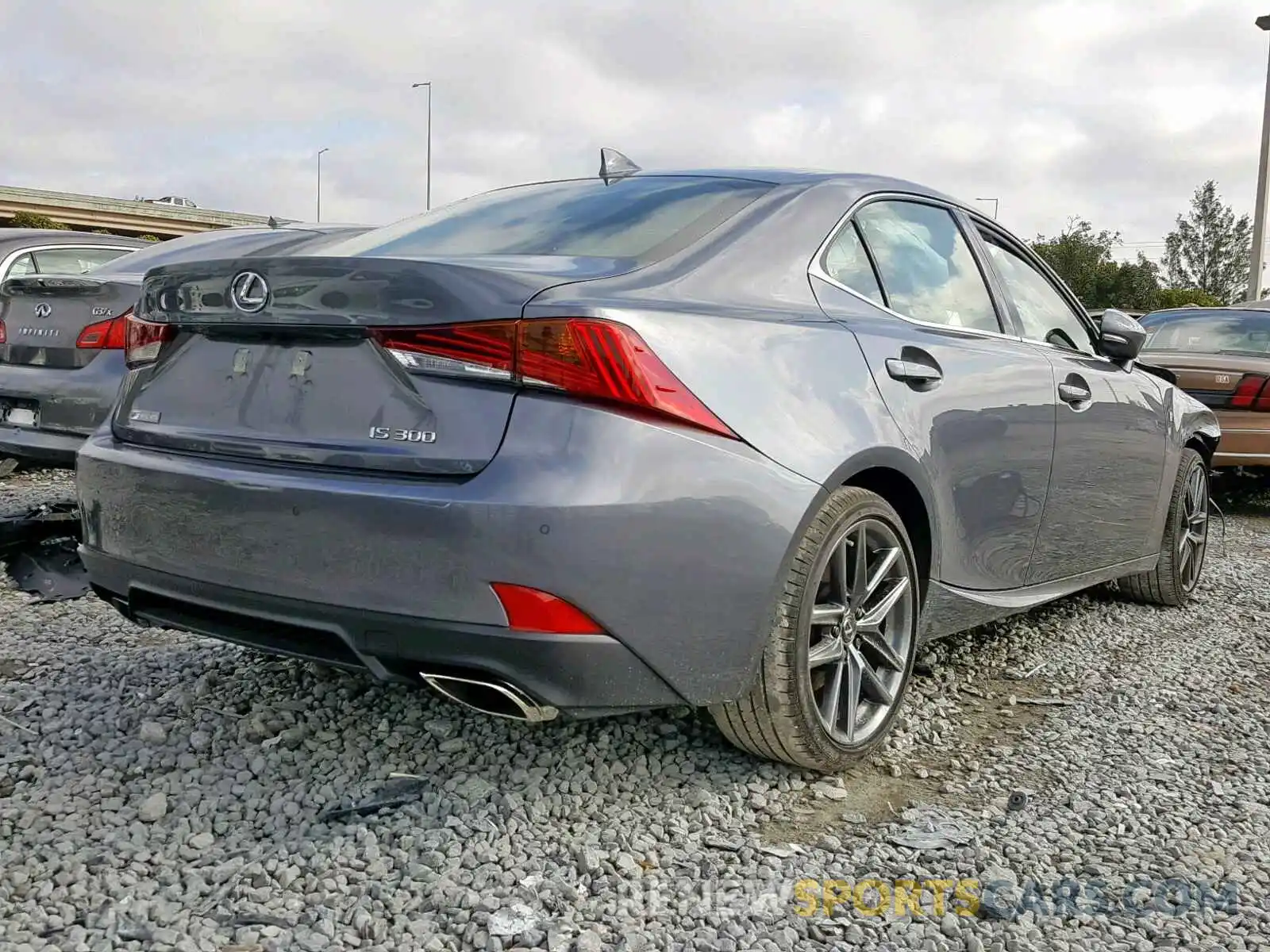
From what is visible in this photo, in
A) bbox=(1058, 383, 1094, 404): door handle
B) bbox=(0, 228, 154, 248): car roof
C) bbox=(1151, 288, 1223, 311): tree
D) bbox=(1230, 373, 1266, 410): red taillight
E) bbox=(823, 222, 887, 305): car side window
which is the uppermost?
bbox=(1151, 288, 1223, 311): tree

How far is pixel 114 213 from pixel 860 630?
47188 mm

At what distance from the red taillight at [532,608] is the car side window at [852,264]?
124 centimetres

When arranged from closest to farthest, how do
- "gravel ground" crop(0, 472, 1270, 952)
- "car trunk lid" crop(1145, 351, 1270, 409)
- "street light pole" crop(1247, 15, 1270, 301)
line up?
"gravel ground" crop(0, 472, 1270, 952)
"car trunk lid" crop(1145, 351, 1270, 409)
"street light pole" crop(1247, 15, 1270, 301)

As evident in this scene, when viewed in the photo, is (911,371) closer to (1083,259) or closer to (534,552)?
(534,552)

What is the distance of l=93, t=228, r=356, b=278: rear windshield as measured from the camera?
20.1ft

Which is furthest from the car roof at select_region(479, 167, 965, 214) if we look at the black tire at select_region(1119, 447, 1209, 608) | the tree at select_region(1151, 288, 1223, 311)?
the tree at select_region(1151, 288, 1223, 311)

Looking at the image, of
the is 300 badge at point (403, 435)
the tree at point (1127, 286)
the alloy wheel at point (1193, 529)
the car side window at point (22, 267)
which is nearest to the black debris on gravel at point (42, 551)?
the is 300 badge at point (403, 435)

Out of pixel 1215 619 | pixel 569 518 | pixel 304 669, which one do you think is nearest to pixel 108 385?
pixel 304 669

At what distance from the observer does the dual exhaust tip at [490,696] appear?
7.58 feet

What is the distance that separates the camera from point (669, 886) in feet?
7.76

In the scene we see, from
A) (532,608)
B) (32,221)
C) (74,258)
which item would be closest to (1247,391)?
(532,608)

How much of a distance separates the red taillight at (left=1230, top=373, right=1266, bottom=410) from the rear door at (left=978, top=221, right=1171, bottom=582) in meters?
3.29

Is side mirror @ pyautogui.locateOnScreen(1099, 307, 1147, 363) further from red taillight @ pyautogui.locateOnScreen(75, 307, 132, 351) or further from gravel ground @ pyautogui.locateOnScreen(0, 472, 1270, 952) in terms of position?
red taillight @ pyautogui.locateOnScreen(75, 307, 132, 351)

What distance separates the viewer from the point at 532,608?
7.29 feet
